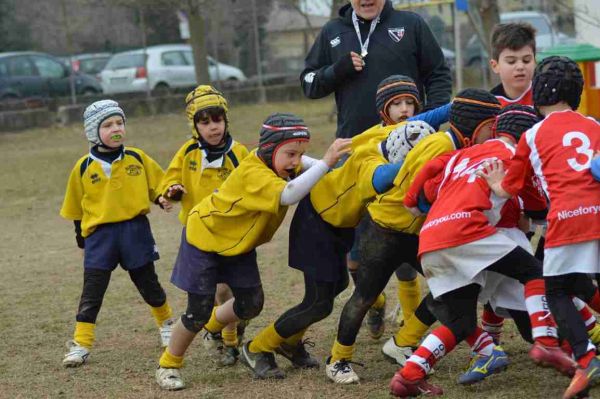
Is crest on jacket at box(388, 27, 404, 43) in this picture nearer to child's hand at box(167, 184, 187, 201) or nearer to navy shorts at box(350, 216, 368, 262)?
navy shorts at box(350, 216, 368, 262)

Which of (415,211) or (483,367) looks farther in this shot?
(483,367)

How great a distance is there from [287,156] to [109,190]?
1.50 m

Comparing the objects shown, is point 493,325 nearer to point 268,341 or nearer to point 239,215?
point 268,341

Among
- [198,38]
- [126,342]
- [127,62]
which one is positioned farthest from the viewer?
[127,62]

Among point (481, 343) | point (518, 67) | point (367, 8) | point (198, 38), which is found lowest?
point (481, 343)

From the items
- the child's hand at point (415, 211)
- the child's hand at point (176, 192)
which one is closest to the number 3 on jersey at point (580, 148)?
the child's hand at point (415, 211)

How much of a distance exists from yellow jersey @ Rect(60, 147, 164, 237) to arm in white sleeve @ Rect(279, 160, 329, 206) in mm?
1472

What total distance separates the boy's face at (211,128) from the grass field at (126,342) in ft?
4.28

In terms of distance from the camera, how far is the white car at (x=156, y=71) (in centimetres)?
2500

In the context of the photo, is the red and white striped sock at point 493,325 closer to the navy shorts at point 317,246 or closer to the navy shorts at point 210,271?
the navy shorts at point 317,246

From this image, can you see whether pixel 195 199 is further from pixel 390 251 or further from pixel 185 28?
pixel 185 28

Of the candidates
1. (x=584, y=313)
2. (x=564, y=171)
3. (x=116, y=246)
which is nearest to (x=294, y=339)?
(x=116, y=246)

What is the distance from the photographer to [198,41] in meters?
23.2

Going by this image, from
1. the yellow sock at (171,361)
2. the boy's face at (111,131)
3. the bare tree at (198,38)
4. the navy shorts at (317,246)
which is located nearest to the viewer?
the navy shorts at (317,246)
